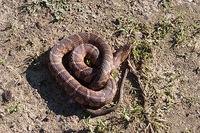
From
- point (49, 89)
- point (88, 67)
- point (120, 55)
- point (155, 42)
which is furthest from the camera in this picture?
point (155, 42)

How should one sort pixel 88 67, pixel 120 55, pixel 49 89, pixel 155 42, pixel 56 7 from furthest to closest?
pixel 56 7
pixel 155 42
pixel 120 55
pixel 88 67
pixel 49 89

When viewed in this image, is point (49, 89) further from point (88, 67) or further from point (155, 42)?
point (155, 42)

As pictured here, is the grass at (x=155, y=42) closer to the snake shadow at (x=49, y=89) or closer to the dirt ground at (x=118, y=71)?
the dirt ground at (x=118, y=71)

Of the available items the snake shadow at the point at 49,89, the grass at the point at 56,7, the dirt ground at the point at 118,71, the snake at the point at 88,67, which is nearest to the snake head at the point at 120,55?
the snake at the point at 88,67

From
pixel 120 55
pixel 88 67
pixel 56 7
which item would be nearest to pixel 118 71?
pixel 120 55

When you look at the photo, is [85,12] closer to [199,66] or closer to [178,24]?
[178,24]

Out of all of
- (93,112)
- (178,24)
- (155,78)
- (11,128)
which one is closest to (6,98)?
(11,128)

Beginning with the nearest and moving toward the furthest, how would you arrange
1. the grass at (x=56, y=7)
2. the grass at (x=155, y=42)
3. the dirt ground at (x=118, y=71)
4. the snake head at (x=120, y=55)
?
the dirt ground at (x=118, y=71), the grass at (x=155, y=42), the snake head at (x=120, y=55), the grass at (x=56, y=7)

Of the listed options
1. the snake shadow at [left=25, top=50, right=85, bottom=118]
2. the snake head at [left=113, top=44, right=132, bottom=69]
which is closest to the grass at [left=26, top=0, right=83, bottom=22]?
the snake shadow at [left=25, top=50, right=85, bottom=118]
